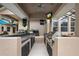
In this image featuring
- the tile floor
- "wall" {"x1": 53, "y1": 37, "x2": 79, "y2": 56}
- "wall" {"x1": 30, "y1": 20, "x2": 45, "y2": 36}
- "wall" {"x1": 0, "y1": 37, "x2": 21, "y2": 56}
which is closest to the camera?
"wall" {"x1": 53, "y1": 37, "x2": 79, "y2": 56}

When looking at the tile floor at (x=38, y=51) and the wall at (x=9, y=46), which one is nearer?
the wall at (x=9, y=46)

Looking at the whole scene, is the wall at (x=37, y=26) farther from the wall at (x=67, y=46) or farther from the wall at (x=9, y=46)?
the wall at (x=67, y=46)

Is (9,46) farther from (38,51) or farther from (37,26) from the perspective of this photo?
(37,26)

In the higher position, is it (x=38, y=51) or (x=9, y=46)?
(x=9, y=46)

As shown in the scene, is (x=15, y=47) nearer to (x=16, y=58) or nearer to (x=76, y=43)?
(x=76, y=43)

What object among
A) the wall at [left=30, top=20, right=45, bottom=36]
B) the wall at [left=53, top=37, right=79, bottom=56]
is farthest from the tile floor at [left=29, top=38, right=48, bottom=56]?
the wall at [left=30, top=20, right=45, bottom=36]

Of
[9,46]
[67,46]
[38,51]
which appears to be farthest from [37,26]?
[67,46]

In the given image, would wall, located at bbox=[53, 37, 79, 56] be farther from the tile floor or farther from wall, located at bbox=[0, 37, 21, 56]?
the tile floor

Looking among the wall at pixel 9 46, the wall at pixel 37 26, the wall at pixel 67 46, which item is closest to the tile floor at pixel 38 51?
the wall at pixel 9 46

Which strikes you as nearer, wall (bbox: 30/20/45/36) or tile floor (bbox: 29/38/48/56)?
tile floor (bbox: 29/38/48/56)

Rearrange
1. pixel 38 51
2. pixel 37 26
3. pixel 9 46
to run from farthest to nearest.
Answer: pixel 37 26
pixel 38 51
pixel 9 46

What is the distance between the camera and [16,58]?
1.44m

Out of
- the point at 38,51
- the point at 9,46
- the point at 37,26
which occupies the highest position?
the point at 37,26

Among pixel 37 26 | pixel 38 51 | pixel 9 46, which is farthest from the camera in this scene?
pixel 37 26
